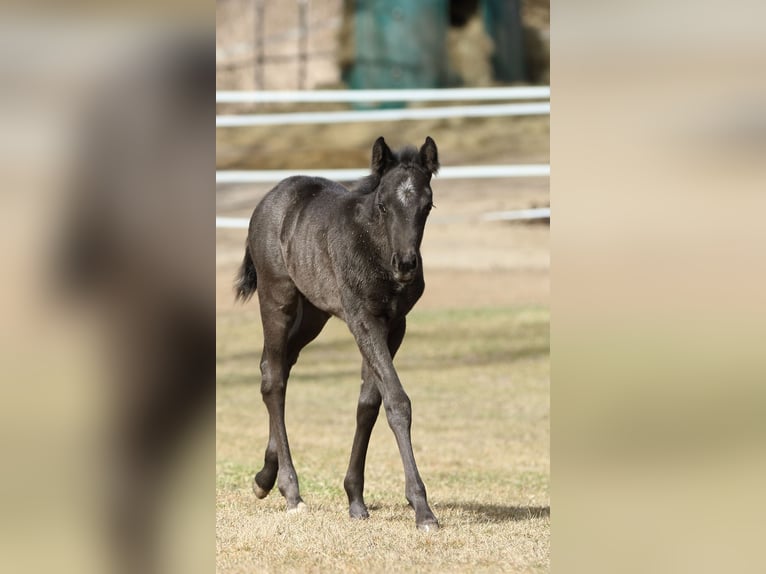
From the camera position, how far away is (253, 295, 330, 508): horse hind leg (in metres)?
6.66

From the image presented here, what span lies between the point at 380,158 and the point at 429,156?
10.5 inches

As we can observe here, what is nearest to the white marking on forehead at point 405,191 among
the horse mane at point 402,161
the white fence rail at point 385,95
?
the horse mane at point 402,161

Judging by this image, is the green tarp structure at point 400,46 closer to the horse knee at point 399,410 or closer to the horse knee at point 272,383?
the horse knee at point 272,383

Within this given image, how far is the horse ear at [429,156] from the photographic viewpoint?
574 centimetres

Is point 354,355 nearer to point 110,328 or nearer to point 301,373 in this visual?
point 301,373

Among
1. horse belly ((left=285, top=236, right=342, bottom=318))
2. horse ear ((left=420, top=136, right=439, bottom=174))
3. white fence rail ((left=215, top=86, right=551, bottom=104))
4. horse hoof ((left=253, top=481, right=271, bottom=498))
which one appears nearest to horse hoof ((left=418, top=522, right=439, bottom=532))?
horse belly ((left=285, top=236, right=342, bottom=318))

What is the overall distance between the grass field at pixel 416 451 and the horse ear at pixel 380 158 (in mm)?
1901

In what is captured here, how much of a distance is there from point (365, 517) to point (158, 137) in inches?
165

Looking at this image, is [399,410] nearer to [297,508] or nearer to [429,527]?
[429,527]

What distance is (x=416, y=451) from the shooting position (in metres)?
9.26

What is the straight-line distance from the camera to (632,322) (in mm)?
2301

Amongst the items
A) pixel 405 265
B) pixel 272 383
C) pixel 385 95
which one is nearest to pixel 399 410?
pixel 405 265

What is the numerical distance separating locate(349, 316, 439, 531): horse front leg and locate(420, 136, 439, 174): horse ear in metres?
0.87

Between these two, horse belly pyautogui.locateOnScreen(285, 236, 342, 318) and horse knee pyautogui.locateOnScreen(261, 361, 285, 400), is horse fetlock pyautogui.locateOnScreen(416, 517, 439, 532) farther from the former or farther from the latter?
horse knee pyautogui.locateOnScreen(261, 361, 285, 400)
